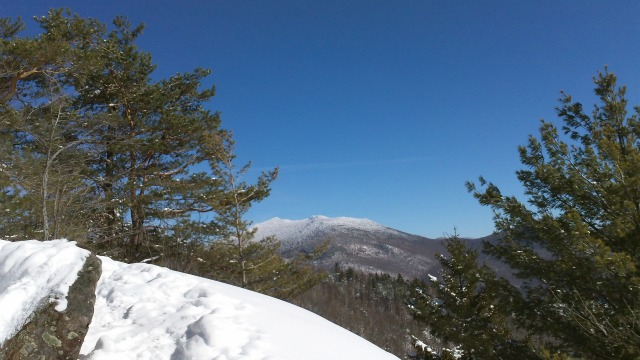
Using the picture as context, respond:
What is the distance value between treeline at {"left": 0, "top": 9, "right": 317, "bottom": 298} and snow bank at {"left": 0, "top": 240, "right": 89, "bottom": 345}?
15.9ft

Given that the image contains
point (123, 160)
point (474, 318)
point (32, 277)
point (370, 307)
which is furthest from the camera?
point (370, 307)

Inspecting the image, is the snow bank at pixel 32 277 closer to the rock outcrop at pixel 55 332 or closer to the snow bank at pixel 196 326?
the rock outcrop at pixel 55 332

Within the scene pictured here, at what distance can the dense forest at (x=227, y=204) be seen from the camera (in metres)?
6.50

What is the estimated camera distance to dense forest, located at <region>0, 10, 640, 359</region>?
6.50 m

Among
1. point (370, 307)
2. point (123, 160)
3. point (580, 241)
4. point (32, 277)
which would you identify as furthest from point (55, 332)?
point (370, 307)

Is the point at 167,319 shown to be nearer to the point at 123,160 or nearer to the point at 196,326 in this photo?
the point at 196,326

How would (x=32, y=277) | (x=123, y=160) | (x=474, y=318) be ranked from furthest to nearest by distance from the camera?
(x=123, y=160) → (x=474, y=318) → (x=32, y=277)

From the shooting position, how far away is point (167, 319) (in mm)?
4234

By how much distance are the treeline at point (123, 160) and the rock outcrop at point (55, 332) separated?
5616 mm

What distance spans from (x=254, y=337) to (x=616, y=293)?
231 inches

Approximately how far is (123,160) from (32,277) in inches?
392

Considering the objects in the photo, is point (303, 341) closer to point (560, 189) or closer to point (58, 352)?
point (58, 352)

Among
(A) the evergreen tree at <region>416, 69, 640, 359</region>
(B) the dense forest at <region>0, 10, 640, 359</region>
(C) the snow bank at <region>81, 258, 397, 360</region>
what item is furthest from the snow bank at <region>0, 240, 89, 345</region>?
(A) the evergreen tree at <region>416, 69, 640, 359</region>

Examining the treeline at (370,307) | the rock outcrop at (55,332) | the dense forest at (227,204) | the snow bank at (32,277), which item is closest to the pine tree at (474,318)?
the dense forest at (227,204)
